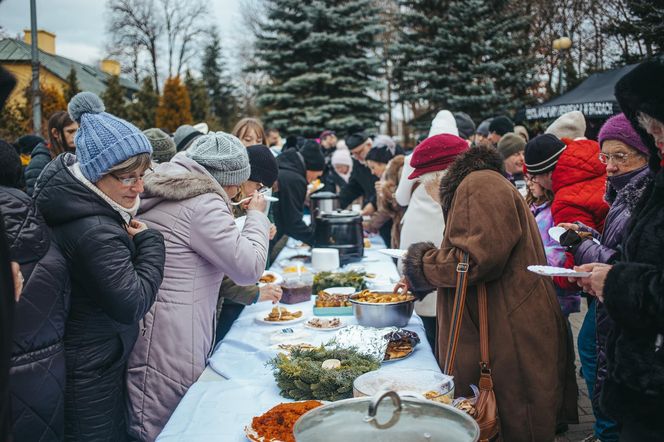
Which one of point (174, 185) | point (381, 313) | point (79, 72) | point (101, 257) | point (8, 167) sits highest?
point (79, 72)

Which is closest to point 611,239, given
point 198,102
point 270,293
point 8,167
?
point 270,293

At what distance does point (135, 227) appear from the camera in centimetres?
231

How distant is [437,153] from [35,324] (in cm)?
202

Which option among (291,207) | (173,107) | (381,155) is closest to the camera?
(291,207)

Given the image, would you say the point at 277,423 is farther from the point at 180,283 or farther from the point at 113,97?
the point at 113,97

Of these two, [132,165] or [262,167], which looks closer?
[132,165]

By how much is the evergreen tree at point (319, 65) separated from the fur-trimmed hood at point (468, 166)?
15866mm

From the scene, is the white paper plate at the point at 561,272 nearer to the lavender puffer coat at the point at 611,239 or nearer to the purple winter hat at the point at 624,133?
the lavender puffer coat at the point at 611,239

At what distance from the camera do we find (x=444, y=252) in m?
2.51

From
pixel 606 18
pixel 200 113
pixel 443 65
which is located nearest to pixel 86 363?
pixel 443 65

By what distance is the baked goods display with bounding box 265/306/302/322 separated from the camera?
3145 millimetres

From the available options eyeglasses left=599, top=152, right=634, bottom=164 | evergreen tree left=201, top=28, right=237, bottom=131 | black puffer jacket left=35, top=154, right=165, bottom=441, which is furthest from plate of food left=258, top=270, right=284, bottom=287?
evergreen tree left=201, top=28, right=237, bottom=131

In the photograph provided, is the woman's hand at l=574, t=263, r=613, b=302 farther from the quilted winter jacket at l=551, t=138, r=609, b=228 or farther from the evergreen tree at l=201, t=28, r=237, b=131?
the evergreen tree at l=201, t=28, r=237, b=131

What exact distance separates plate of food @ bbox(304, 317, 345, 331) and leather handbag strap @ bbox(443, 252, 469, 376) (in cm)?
67
